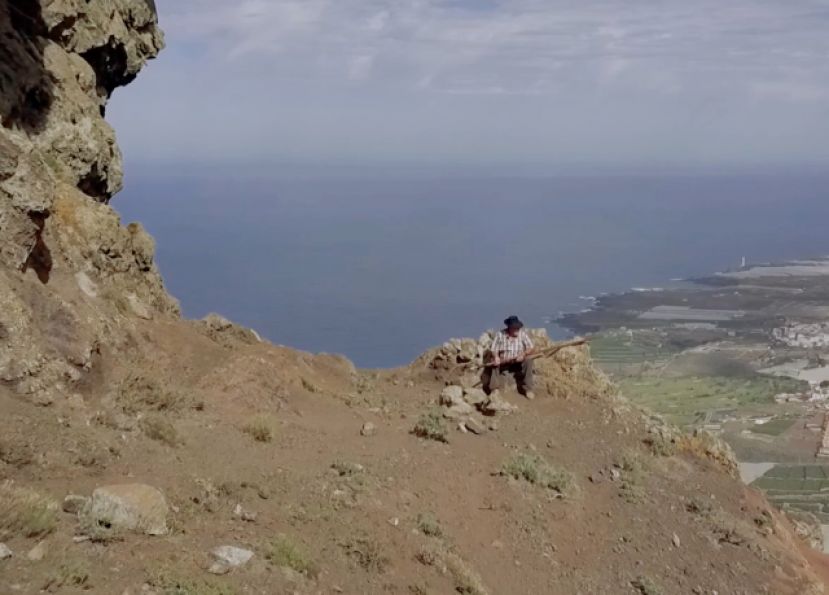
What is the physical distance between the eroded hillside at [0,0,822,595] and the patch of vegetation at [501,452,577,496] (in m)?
0.03

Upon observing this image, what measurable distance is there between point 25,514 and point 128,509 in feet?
2.79

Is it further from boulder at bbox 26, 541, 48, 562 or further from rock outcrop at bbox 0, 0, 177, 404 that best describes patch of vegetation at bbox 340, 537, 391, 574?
rock outcrop at bbox 0, 0, 177, 404

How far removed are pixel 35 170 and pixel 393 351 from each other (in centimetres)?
6772

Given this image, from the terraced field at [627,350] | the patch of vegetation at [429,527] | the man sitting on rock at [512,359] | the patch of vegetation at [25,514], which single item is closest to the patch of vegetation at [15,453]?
the patch of vegetation at [25,514]

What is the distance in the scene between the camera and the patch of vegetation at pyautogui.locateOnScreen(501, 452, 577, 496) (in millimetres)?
11414

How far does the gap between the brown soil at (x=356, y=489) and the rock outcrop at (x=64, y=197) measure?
48 cm

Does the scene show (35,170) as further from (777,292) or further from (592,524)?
(777,292)

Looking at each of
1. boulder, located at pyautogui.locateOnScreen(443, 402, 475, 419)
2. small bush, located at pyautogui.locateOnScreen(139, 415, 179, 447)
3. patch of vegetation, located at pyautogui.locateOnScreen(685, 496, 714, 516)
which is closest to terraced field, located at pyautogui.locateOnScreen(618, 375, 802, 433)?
boulder, located at pyautogui.locateOnScreen(443, 402, 475, 419)

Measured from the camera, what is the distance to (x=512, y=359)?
14836 millimetres

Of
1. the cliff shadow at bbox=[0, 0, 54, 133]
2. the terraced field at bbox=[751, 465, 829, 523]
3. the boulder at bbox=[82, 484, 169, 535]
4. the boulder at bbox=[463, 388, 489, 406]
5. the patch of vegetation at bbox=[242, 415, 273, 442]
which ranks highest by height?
the cliff shadow at bbox=[0, 0, 54, 133]

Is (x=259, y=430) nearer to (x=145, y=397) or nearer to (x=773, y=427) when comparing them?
(x=145, y=397)

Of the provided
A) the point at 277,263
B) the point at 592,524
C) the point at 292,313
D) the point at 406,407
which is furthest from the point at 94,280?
the point at 277,263

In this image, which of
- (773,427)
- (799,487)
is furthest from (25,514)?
(773,427)

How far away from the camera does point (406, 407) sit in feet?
46.6
